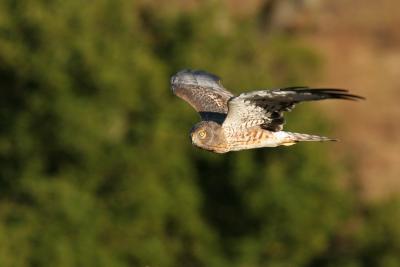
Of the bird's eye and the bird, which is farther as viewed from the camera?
the bird's eye

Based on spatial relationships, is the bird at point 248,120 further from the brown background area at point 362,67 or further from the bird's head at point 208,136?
the brown background area at point 362,67

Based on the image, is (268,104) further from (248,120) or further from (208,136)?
(208,136)

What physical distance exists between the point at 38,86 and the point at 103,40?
300 cm

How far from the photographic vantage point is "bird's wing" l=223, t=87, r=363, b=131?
1202cm

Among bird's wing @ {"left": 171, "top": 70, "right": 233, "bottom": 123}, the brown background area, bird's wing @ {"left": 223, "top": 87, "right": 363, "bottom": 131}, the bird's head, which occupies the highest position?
the brown background area

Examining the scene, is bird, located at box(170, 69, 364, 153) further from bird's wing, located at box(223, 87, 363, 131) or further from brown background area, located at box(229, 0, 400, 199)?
brown background area, located at box(229, 0, 400, 199)

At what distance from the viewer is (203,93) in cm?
1559

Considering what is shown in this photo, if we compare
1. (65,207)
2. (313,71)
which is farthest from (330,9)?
→ (65,207)

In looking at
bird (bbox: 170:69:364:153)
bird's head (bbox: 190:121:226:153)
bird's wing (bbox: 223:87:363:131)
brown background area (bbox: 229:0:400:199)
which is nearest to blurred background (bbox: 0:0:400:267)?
brown background area (bbox: 229:0:400:199)

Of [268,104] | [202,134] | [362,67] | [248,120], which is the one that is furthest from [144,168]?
[268,104]

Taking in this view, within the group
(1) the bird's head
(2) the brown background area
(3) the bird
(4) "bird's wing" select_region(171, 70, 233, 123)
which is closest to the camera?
(3) the bird

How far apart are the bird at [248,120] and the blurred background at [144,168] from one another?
15.0 metres

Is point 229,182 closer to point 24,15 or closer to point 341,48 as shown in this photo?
point 24,15

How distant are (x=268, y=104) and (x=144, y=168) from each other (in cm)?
Result: 2013
